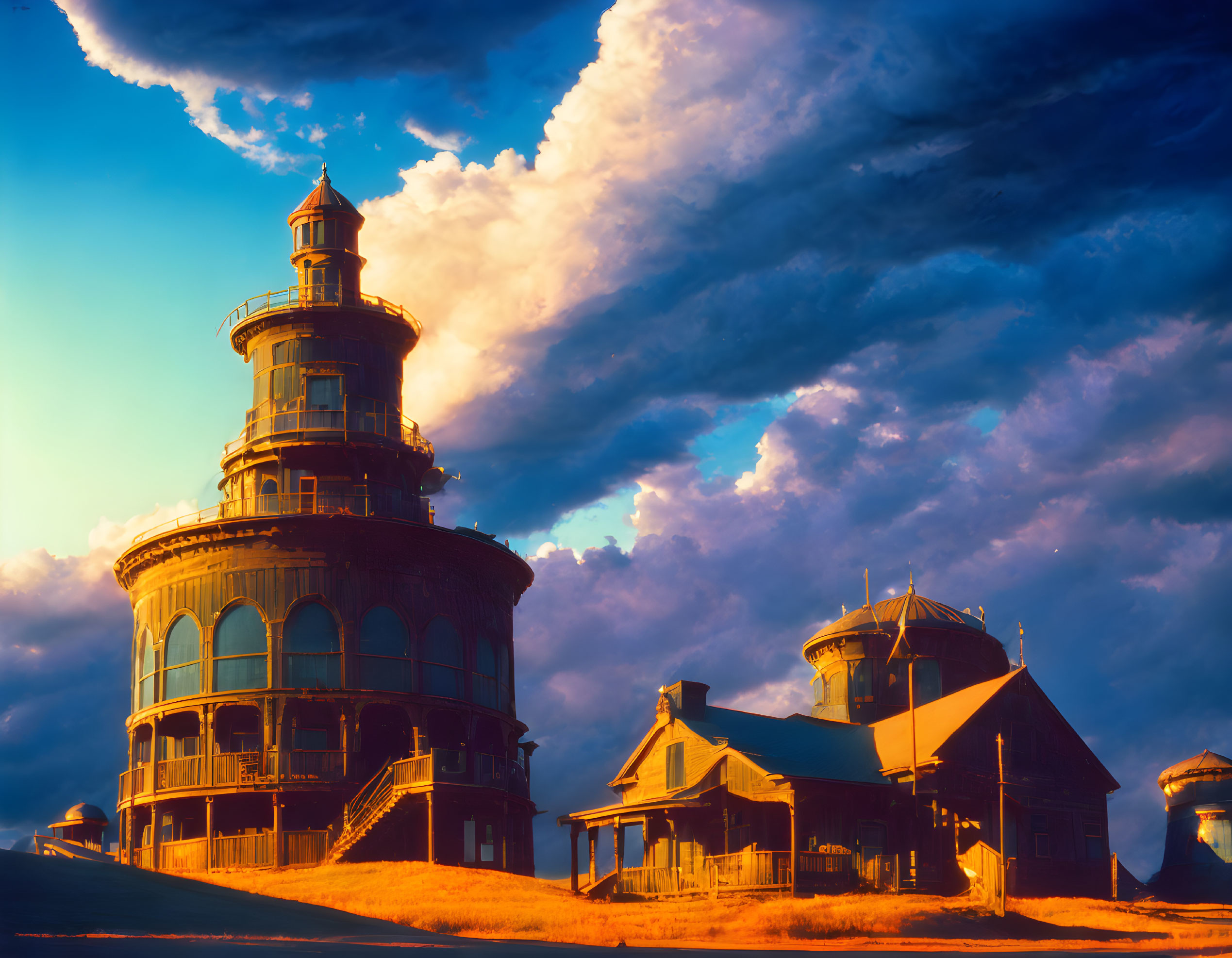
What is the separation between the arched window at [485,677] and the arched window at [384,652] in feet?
10.3

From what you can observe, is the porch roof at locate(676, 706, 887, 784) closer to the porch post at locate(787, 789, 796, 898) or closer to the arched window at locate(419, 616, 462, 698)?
the porch post at locate(787, 789, 796, 898)

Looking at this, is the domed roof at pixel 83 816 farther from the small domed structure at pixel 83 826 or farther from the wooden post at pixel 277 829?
the wooden post at pixel 277 829

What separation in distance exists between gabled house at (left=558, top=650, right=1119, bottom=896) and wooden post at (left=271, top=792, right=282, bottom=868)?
9.88 m

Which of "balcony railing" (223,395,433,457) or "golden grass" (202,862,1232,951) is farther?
"balcony railing" (223,395,433,457)

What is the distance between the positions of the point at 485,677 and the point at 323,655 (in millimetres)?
6838

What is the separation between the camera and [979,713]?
43.1 m

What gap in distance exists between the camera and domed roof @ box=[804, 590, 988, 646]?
186 ft

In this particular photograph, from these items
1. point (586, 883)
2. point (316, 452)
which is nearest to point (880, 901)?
point (586, 883)

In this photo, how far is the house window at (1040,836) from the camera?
43188 millimetres

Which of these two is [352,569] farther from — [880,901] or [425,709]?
[880,901]

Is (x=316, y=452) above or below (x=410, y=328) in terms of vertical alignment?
below

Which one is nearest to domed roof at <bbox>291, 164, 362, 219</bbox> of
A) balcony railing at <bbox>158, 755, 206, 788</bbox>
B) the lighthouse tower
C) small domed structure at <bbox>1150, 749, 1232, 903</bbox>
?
the lighthouse tower

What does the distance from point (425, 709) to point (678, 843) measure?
36.5 feet

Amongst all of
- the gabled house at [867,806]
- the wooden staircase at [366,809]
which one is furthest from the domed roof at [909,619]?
the wooden staircase at [366,809]
